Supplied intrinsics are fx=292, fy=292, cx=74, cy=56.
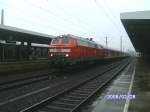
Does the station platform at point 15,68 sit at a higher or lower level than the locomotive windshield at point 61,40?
lower

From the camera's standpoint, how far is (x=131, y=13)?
23.2 metres

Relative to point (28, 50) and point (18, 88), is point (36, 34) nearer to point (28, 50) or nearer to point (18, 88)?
point (28, 50)

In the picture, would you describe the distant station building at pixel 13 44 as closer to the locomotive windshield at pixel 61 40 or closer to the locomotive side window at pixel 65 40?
the locomotive windshield at pixel 61 40

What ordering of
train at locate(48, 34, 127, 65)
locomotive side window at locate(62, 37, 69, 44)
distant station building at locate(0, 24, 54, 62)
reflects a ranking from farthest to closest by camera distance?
distant station building at locate(0, 24, 54, 62), locomotive side window at locate(62, 37, 69, 44), train at locate(48, 34, 127, 65)

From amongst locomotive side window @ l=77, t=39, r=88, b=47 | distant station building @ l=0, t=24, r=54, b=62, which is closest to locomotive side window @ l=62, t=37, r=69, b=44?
locomotive side window @ l=77, t=39, r=88, b=47

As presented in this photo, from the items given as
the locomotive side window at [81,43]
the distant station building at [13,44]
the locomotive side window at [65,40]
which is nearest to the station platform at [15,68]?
the locomotive side window at [65,40]

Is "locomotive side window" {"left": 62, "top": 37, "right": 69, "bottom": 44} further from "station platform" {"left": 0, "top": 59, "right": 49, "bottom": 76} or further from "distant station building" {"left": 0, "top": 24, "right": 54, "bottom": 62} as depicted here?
"distant station building" {"left": 0, "top": 24, "right": 54, "bottom": 62}

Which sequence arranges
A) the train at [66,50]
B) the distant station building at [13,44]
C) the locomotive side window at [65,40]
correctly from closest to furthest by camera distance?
1. the train at [66,50]
2. the locomotive side window at [65,40]
3. the distant station building at [13,44]

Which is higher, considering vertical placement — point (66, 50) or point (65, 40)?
point (65, 40)

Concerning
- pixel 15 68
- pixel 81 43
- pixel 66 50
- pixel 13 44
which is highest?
pixel 13 44

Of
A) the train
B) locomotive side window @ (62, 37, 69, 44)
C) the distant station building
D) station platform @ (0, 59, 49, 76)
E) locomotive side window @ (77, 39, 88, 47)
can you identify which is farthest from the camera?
the distant station building

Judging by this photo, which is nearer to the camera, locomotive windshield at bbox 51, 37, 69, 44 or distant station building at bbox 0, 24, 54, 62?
locomotive windshield at bbox 51, 37, 69, 44

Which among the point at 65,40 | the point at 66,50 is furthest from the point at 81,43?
the point at 66,50

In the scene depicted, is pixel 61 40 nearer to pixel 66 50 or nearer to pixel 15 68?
pixel 66 50
